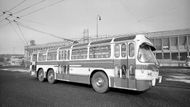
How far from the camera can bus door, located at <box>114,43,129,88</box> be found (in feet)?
17.8

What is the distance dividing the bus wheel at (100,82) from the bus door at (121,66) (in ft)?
1.93

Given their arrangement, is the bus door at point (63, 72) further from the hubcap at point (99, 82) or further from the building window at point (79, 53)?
the hubcap at point (99, 82)

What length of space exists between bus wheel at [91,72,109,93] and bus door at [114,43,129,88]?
588 millimetres

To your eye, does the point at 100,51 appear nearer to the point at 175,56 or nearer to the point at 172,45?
the point at 175,56

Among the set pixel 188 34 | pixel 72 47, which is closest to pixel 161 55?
pixel 188 34

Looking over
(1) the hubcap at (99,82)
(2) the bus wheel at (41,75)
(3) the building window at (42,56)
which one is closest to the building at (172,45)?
(1) the hubcap at (99,82)

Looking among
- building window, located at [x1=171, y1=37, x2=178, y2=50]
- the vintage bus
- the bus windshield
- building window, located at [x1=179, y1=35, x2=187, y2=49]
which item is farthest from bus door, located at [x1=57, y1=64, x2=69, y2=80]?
building window, located at [x1=179, y1=35, x2=187, y2=49]

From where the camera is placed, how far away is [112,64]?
5.89 meters

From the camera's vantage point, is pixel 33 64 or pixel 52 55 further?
pixel 33 64

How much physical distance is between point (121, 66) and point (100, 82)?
4.81 ft

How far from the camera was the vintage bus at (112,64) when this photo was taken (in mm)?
5175

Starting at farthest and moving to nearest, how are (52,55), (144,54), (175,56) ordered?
(175,56) < (52,55) < (144,54)

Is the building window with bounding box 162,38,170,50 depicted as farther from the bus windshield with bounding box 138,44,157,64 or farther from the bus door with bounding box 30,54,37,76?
the bus door with bounding box 30,54,37,76

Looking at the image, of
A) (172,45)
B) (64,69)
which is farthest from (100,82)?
(172,45)
